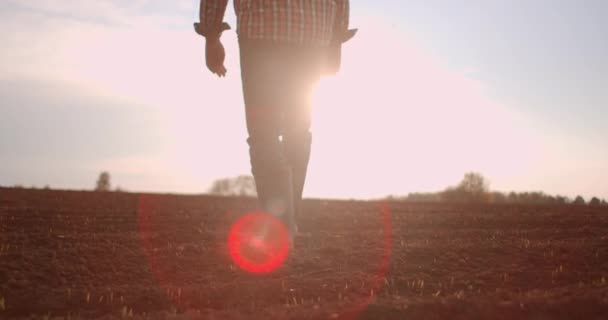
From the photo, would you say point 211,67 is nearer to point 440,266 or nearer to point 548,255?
point 440,266

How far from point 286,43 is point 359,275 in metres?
1.45

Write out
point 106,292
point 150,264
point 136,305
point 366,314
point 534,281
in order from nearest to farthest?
point 366,314
point 136,305
point 106,292
point 534,281
point 150,264

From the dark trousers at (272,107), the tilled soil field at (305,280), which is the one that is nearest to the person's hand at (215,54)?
the dark trousers at (272,107)

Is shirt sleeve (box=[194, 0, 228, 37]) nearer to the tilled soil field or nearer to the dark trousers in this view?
the dark trousers

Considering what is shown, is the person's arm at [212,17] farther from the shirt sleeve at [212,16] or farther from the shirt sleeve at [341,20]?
the shirt sleeve at [341,20]

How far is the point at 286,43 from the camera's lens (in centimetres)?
331

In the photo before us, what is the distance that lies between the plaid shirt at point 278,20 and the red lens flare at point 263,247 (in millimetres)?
1095

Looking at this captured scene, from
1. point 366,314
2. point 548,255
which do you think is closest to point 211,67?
point 366,314

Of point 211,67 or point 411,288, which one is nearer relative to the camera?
point 411,288

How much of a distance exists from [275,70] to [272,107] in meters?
0.22

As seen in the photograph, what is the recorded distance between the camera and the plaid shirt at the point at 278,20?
327 centimetres

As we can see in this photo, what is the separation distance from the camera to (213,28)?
3426 mm

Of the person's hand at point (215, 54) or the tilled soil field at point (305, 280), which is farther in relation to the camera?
the person's hand at point (215, 54)

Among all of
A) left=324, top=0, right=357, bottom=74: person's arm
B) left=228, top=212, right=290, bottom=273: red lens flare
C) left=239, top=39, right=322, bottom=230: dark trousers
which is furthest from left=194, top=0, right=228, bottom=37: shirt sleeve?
left=228, top=212, right=290, bottom=273: red lens flare
